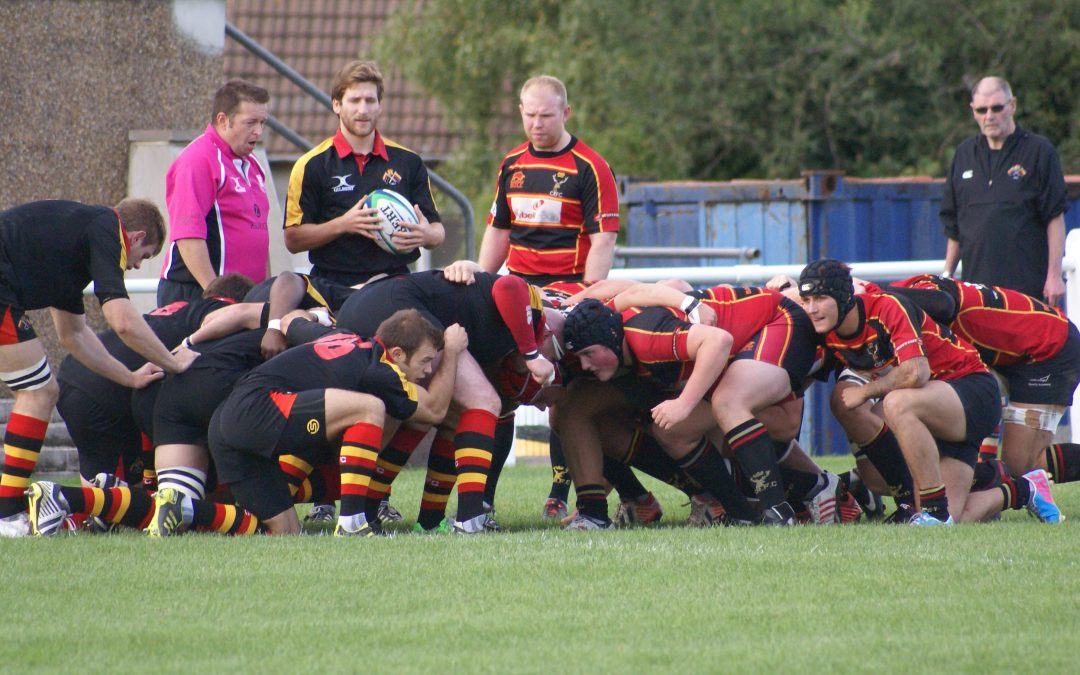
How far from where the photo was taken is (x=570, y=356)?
7387 millimetres

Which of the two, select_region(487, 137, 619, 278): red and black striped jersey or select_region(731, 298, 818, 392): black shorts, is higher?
select_region(487, 137, 619, 278): red and black striped jersey

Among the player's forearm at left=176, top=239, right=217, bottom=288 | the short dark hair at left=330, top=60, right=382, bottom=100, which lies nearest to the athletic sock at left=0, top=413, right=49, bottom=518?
the player's forearm at left=176, top=239, right=217, bottom=288

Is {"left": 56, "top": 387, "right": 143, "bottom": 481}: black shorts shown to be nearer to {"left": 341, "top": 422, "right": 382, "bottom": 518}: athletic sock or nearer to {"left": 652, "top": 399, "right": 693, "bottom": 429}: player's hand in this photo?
{"left": 341, "top": 422, "right": 382, "bottom": 518}: athletic sock

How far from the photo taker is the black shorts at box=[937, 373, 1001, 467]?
24.0ft

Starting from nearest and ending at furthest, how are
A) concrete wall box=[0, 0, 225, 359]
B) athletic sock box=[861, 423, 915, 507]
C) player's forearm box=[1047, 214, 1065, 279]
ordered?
1. athletic sock box=[861, 423, 915, 507]
2. player's forearm box=[1047, 214, 1065, 279]
3. concrete wall box=[0, 0, 225, 359]

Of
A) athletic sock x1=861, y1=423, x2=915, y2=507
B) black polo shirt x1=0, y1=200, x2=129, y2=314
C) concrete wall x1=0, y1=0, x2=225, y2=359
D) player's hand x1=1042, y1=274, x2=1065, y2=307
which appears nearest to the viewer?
black polo shirt x1=0, y1=200, x2=129, y2=314

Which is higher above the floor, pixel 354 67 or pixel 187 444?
pixel 354 67

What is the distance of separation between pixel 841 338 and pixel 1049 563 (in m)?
1.83

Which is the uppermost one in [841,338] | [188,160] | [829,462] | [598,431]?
[188,160]

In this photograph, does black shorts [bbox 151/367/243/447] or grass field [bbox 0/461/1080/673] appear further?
black shorts [bbox 151/367/243/447]

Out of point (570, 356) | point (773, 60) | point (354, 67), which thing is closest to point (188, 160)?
point (354, 67)

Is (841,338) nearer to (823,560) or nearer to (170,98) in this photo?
(823,560)

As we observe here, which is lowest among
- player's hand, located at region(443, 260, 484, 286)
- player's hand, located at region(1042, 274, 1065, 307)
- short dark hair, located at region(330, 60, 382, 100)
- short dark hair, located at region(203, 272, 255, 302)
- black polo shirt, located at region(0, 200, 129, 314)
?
player's hand, located at region(1042, 274, 1065, 307)

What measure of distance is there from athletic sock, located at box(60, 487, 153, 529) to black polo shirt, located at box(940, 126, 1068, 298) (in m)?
5.22
